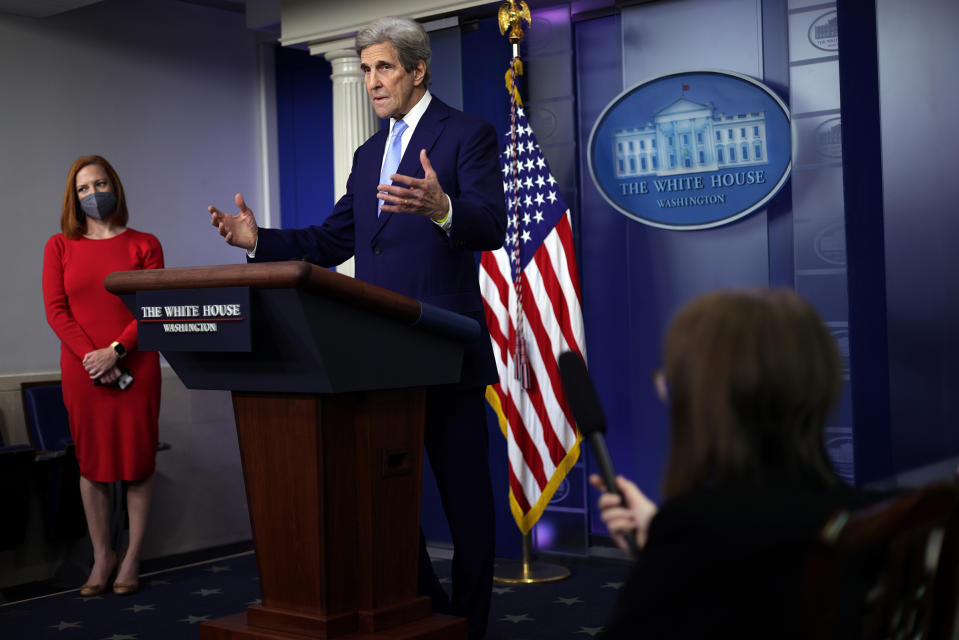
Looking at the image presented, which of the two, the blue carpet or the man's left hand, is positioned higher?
the man's left hand

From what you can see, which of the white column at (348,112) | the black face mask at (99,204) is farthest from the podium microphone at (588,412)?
the white column at (348,112)

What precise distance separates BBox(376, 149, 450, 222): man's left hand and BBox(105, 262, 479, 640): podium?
20 centimetres

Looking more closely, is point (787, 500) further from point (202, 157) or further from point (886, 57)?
point (202, 157)

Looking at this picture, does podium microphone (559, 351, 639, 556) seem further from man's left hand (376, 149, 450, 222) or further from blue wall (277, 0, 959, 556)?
blue wall (277, 0, 959, 556)

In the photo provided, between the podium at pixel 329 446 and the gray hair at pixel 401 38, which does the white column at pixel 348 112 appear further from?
the podium at pixel 329 446

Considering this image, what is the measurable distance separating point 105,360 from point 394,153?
1.85 m

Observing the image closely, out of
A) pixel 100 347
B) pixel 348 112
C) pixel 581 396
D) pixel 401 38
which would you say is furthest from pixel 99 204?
pixel 581 396

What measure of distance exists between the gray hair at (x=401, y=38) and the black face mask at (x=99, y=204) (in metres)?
1.87

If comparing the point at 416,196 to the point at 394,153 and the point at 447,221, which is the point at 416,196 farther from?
the point at 394,153

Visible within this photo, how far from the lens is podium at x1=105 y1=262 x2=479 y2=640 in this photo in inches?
88.0

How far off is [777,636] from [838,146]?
11.0ft

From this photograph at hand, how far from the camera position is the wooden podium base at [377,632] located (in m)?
2.38

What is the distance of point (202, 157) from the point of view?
584cm

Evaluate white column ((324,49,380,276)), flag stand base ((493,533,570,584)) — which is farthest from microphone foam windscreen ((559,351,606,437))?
white column ((324,49,380,276))
